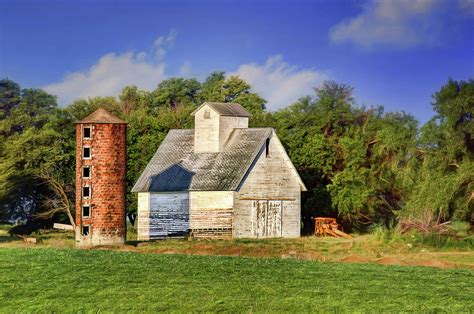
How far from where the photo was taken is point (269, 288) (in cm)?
2402

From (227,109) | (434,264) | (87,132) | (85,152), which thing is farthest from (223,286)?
(227,109)

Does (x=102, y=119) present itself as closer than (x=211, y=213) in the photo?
Yes

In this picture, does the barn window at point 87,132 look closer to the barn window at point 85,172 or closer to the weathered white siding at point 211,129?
the barn window at point 85,172

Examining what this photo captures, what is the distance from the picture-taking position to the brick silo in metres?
44.4

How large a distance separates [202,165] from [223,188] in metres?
3.41

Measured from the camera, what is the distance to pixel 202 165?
5412 centimetres

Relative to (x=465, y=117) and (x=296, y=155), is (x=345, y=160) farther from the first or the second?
(x=465, y=117)

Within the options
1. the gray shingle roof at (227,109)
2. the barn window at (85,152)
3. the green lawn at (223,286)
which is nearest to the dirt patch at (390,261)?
the green lawn at (223,286)

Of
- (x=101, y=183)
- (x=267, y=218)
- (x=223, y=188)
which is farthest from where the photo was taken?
(x=267, y=218)

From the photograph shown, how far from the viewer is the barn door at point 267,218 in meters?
51.9

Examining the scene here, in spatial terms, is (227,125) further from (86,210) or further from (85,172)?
(86,210)

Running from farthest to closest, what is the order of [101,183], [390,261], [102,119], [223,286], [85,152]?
[85,152] → [102,119] → [101,183] → [390,261] → [223,286]

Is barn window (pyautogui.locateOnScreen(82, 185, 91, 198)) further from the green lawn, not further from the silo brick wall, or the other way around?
the green lawn

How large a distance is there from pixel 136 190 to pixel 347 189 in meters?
12.3
